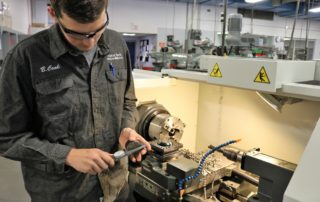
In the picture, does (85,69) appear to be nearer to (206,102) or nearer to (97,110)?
(97,110)

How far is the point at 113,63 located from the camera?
0.96 metres

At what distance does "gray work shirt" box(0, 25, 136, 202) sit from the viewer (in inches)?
30.1

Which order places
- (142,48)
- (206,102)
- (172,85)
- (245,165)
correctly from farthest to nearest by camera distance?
(142,48) → (206,102) → (172,85) → (245,165)

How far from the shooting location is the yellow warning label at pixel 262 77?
93 cm

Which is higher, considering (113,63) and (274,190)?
(113,63)

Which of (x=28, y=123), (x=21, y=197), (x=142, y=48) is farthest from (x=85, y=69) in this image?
(x=142, y=48)

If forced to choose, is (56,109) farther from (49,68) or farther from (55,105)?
(49,68)

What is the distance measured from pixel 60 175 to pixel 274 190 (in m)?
0.68

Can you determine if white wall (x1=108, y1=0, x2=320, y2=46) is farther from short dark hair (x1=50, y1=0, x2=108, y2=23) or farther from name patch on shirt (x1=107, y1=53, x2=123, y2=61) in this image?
short dark hair (x1=50, y1=0, x2=108, y2=23)

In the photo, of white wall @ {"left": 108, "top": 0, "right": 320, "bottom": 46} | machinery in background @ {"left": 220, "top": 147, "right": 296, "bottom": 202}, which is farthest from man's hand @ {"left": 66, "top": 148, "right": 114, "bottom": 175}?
white wall @ {"left": 108, "top": 0, "right": 320, "bottom": 46}

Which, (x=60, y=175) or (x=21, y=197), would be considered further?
(x=21, y=197)

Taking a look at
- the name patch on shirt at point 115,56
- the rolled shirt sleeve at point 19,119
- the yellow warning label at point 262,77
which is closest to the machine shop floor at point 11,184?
the rolled shirt sleeve at point 19,119

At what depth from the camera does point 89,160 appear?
74cm

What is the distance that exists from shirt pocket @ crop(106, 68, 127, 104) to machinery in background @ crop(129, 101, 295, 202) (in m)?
0.38
